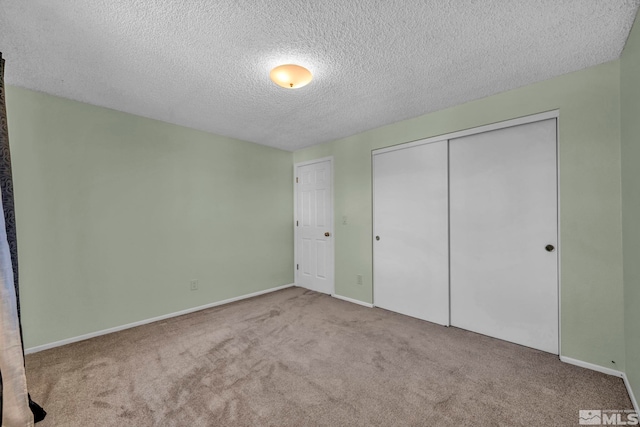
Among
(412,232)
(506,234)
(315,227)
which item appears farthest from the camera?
(315,227)

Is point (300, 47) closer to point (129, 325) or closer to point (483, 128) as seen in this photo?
point (483, 128)

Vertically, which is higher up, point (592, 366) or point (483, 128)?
point (483, 128)

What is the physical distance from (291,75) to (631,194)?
7.92ft

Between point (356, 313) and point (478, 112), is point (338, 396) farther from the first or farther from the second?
point (478, 112)

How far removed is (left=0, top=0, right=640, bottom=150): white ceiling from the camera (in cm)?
Answer: 149

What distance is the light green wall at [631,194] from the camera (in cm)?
162

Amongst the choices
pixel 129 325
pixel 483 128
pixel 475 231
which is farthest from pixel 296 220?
pixel 483 128

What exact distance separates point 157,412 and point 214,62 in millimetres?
2366

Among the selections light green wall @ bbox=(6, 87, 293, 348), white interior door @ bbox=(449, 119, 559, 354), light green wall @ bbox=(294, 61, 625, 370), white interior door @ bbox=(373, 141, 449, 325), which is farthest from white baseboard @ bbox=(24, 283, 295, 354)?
light green wall @ bbox=(294, 61, 625, 370)

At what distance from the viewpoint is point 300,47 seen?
5.93ft

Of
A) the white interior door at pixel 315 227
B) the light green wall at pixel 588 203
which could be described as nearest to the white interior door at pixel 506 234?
the light green wall at pixel 588 203

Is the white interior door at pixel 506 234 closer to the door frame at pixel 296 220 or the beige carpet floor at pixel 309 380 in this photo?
the beige carpet floor at pixel 309 380

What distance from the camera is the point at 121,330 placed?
9.23 ft

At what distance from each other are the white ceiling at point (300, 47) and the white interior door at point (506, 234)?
54 cm
